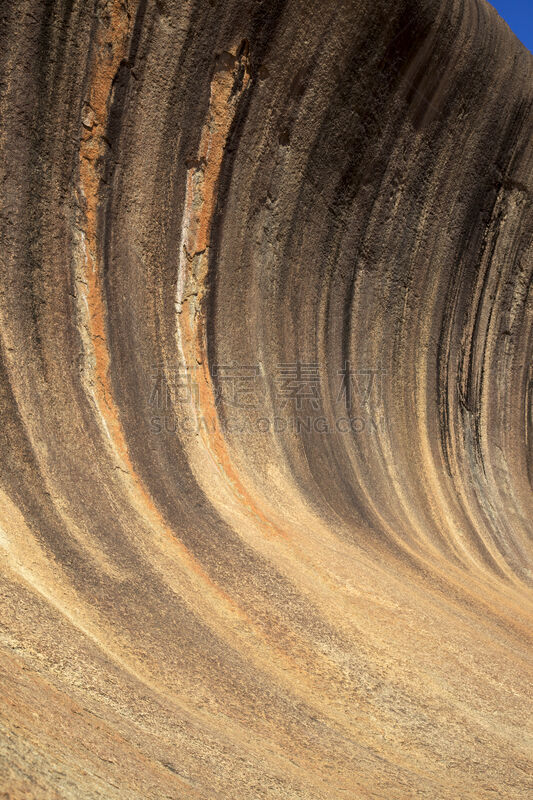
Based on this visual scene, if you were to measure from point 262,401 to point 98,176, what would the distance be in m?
1.61

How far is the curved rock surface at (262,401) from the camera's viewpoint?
228cm

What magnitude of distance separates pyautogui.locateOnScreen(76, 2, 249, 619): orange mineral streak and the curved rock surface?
1cm

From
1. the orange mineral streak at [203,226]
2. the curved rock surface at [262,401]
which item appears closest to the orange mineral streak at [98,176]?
the curved rock surface at [262,401]

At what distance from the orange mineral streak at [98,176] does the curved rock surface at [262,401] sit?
13 millimetres

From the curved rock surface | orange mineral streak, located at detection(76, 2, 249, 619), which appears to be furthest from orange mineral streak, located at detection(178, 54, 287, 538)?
orange mineral streak, located at detection(76, 2, 249, 619)

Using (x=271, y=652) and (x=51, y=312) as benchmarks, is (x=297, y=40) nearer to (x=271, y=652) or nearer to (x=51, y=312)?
(x=51, y=312)

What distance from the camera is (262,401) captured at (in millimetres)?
4355

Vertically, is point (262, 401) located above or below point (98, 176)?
below

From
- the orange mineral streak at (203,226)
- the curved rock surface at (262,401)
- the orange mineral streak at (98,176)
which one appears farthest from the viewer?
the orange mineral streak at (203,226)

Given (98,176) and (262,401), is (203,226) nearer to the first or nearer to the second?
(98,176)

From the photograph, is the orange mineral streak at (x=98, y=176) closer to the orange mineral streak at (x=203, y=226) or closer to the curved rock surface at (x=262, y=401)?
the curved rock surface at (x=262, y=401)

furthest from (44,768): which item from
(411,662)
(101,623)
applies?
(411,662)

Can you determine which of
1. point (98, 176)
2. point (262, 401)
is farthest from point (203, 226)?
point (262, 401)

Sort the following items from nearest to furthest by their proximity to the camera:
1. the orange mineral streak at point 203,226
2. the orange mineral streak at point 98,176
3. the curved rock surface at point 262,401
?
the curved rock surface at point 262,401 < the orange mineral streak at point 98,176 < the orange mineral streak at point 203,226
